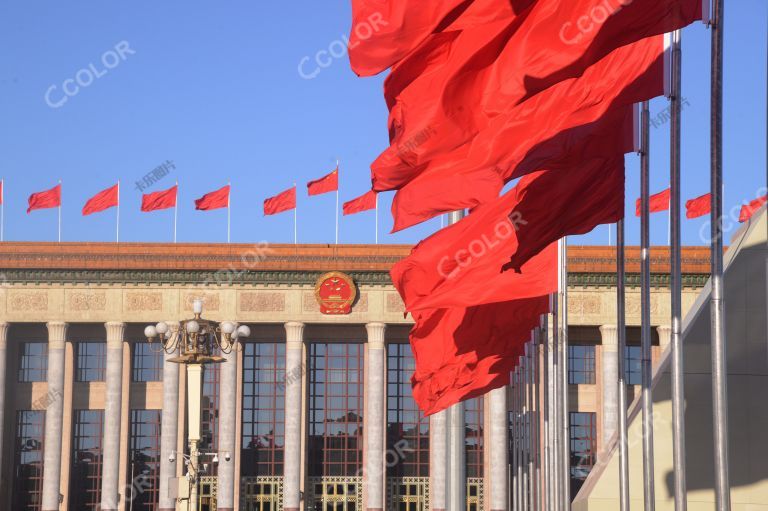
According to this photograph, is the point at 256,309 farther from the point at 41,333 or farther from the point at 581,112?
the point at 581,112

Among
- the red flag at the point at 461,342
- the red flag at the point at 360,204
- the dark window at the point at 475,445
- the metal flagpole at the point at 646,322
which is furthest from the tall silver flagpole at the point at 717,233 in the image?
the dark window at the point at 475,445

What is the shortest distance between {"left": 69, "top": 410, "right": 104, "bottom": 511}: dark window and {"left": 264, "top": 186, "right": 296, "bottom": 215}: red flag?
1465cm

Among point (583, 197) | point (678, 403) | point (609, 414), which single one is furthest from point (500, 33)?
point (609, 414)

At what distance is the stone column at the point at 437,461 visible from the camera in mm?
60219

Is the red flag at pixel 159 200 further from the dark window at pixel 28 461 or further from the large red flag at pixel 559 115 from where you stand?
the large red flag at pixel 559 115

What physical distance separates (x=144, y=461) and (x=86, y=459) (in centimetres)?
319

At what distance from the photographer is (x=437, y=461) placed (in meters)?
61.4

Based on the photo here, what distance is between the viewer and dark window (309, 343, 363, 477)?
208ft

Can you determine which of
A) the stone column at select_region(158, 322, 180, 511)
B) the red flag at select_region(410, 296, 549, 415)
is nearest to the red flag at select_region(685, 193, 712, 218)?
the stone column at select_region(158, 322, 180, 511)

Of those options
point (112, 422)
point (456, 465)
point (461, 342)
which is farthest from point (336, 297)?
point (456, 465)

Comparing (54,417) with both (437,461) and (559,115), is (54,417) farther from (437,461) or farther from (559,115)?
(559,115)

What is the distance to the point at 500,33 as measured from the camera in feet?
44.7

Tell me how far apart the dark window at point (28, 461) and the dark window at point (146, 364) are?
208 inches

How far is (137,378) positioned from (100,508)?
22.8ft
